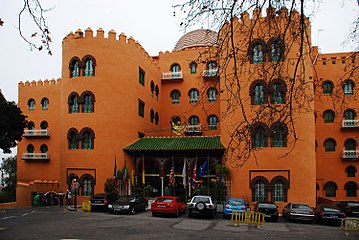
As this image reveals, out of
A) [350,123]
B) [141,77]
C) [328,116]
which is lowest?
[350,123]

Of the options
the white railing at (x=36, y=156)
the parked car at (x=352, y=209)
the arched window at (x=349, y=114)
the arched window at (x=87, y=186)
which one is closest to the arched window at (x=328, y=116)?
the arched window at (x=349, y=114)

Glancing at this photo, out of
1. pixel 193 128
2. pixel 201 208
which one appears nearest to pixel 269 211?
pixel 201 208

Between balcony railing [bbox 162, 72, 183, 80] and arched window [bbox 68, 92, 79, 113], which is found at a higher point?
balcony railing [bbox 162, 72, 183, 80]

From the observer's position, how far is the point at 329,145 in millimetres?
35500

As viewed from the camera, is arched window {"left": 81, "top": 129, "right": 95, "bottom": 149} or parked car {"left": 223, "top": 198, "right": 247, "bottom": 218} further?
arched window {"left": 81, "top": 129, "right": 95, "bottom": 149}

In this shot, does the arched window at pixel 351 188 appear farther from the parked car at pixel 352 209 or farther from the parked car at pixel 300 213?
the parked car at pixel 300 213

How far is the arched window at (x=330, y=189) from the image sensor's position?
1361 inches

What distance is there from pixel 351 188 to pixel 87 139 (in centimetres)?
2639

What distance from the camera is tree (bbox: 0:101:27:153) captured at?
2939 centimetres

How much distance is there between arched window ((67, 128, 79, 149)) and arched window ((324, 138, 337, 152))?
82.2 feet

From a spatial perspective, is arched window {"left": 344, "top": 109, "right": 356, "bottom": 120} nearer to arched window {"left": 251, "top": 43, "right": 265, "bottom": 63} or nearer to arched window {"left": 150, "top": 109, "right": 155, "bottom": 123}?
arched window {"left": 150, "top": 109, "right": 155, "bottom": 123}

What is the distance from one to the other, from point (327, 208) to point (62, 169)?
22.0 meters

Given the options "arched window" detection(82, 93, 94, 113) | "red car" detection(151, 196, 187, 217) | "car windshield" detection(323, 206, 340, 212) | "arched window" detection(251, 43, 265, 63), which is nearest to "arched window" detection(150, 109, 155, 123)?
"arched window" detection(82, 93, 94, 113)

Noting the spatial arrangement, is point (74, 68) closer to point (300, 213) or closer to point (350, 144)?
point (300, 213)
